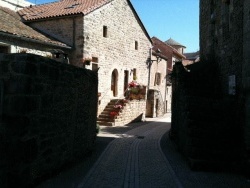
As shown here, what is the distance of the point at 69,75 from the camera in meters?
6.21

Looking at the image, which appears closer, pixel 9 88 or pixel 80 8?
pixel 9 88

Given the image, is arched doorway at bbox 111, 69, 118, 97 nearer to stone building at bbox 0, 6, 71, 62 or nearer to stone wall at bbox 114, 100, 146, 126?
stone wall at bbox 114, 100, 146, 126

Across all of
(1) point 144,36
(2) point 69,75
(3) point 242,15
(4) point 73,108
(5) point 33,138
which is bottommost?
(5) point 33,138

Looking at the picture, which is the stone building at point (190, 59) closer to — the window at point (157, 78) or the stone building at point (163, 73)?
the stone building at point (163, 73)

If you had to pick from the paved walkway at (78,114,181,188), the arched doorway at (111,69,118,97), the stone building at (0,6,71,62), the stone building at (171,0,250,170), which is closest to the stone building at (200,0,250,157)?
the stone building at (171,0,250,170)

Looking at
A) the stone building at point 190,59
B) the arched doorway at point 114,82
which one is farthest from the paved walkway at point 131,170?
the stone building at point 190,59

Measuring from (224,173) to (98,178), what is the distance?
2.83 metres

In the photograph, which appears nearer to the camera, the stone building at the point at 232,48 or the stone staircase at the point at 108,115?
the stone building at the point at 232,48

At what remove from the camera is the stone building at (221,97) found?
6613 mm

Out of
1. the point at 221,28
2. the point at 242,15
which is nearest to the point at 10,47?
the point at 221,28

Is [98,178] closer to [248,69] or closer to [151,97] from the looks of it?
[248,69]

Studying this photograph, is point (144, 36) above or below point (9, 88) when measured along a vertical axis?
above

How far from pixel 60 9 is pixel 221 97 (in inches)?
510

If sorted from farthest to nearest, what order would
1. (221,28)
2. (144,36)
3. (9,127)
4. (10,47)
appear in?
(144,36)
(10,47)
(221,28)
(9,127)
